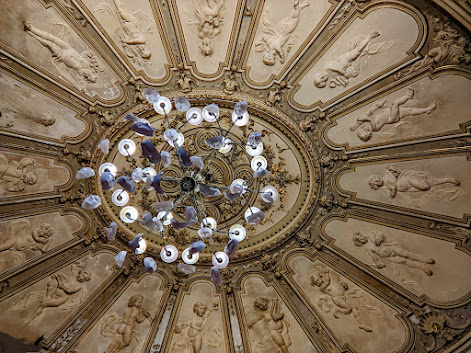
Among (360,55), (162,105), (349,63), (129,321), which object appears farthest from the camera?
(129,321)

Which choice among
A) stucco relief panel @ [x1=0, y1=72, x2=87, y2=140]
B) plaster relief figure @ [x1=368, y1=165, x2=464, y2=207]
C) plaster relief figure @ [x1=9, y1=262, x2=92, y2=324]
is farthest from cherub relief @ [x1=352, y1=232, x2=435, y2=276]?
stucco relief panel @ [x1=0, y1=72, x2=87, y2=140]

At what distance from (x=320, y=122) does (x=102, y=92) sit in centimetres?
488

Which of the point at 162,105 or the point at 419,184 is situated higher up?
the point at 162,105

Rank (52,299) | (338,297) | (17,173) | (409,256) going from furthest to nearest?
(338,297)
(52,299)
(409,256)
(17,173)

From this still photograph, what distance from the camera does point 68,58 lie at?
7.41 metres

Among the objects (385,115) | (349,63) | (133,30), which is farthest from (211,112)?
(385,115)

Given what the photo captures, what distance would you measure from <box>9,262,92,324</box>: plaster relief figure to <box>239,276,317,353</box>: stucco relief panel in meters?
3.86

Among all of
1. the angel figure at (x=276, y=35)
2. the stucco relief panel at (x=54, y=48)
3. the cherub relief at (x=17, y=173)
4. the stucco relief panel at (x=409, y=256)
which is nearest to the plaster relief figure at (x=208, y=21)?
the angel figure at (x=276, y=35)

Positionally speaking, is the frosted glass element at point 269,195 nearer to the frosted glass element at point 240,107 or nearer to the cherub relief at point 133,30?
the frosted glass element at point 240,107

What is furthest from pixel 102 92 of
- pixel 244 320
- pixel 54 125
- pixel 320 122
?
pixel 244 320

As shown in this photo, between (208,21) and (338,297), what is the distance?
681 cm

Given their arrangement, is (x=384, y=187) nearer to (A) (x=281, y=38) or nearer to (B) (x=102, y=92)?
(A) (x=281, y=38)

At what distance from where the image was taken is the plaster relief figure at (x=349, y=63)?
7.12 metres

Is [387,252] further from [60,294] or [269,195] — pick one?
[60,294]
